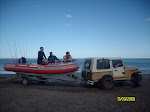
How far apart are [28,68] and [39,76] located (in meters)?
0.97

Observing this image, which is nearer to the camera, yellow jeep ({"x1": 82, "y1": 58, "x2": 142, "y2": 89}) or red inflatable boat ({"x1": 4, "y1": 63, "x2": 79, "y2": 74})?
yellow jeep ({"x1": 82, "y1": 58, "x2": 142, "y2": 89})

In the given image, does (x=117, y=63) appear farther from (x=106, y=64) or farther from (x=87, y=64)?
(x=87, y=64)

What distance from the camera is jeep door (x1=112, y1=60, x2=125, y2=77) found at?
7.78 metres

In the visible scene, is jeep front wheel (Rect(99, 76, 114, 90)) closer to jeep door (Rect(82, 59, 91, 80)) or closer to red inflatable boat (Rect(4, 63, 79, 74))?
jeep door (Rect(82, 59, 91, 80))

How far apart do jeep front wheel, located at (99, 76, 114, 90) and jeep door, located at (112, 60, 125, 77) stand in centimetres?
56

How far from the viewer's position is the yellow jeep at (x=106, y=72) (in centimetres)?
735

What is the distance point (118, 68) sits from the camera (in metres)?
7.88

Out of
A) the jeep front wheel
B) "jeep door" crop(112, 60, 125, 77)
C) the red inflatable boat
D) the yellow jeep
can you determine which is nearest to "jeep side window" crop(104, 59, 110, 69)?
the yellow jeep

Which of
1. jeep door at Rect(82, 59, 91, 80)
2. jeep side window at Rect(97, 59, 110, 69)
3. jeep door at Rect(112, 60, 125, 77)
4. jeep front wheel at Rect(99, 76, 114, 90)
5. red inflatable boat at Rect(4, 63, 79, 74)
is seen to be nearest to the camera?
jeep front wheel at Rect(99, 76, 114, 90)

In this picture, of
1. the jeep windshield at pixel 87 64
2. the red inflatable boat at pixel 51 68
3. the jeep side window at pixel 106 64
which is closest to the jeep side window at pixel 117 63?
the jeep side window at pixel 106 64

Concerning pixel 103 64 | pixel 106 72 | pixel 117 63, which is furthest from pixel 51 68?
pixel 117 63

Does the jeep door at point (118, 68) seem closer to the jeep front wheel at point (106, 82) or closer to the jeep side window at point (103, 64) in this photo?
the jeep side window at point (103, 64)

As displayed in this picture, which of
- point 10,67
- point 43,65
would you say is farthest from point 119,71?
point 10,67

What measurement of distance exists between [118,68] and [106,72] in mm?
967
